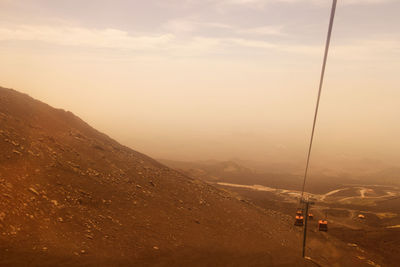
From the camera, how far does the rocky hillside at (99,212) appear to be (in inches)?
626

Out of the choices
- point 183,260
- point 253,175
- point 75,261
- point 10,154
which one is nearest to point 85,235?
point 75,261

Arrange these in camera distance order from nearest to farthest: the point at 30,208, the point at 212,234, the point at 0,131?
1. the point at 30,208
2. the point at 0,131
3. the point at 212,234

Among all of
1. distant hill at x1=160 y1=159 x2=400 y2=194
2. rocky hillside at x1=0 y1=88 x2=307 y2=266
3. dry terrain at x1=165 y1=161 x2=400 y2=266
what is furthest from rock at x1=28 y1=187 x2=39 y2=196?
distant hill at x1=160 y1=159 x2=400 y2=194

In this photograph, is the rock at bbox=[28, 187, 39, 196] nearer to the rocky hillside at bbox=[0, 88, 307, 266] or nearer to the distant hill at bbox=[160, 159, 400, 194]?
the rocky hillside at bbox=[0, 88, 307, 266]

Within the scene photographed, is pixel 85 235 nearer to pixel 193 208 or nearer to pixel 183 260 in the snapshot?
pixel 183 260

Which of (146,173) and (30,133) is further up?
(30,133)

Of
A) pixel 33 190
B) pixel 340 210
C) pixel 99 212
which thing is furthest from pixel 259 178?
pixel 33 190

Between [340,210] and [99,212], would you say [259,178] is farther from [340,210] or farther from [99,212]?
[99,212]

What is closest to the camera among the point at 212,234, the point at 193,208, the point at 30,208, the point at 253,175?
the point at 30,208

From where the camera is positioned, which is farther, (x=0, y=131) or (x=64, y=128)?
(x=64, y=128)

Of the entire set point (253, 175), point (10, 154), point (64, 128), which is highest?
point (64, 128)

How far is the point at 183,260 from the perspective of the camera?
19.5 meters

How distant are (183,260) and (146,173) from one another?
17.5m

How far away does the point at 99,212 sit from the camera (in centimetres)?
2153
